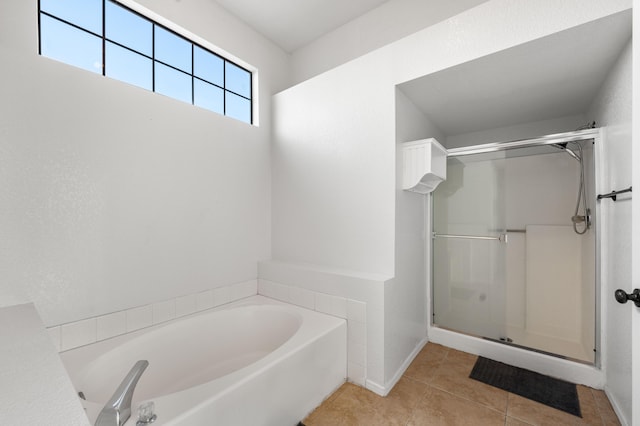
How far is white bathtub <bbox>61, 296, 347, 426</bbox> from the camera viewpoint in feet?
3.84

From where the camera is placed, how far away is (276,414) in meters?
1.40

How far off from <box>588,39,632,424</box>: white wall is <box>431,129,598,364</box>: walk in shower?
17.4 inches

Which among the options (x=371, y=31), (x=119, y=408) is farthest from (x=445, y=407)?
(x=371, y=31)

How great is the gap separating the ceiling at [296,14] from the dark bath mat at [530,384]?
3.01 meters

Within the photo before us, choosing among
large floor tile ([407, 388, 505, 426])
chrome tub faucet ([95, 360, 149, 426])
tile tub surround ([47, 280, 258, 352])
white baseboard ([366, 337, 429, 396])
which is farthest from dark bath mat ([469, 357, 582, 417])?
chrome tub faucet ([95, 360, 149, 426])

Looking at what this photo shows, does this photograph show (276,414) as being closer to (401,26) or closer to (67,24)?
(67,24)

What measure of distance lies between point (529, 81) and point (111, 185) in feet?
8.69

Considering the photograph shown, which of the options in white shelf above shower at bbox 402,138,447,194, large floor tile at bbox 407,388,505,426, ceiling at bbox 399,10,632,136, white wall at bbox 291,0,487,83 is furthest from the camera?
white wall at bbox 291,0,487,83

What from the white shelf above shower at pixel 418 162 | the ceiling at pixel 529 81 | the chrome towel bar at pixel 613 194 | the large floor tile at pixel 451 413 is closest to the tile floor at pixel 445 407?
the large floor tile at pixel 451 413

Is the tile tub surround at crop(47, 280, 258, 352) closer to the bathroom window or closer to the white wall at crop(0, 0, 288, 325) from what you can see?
the white wall at crop(0, 0, 288, 325)

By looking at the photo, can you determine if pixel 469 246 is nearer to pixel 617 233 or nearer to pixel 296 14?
pixel 617 233

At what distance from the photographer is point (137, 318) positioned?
6.02 feet

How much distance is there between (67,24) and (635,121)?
2.77 m

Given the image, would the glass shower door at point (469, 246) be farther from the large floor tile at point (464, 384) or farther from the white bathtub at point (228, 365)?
the white bathtub at point (228, 365)
